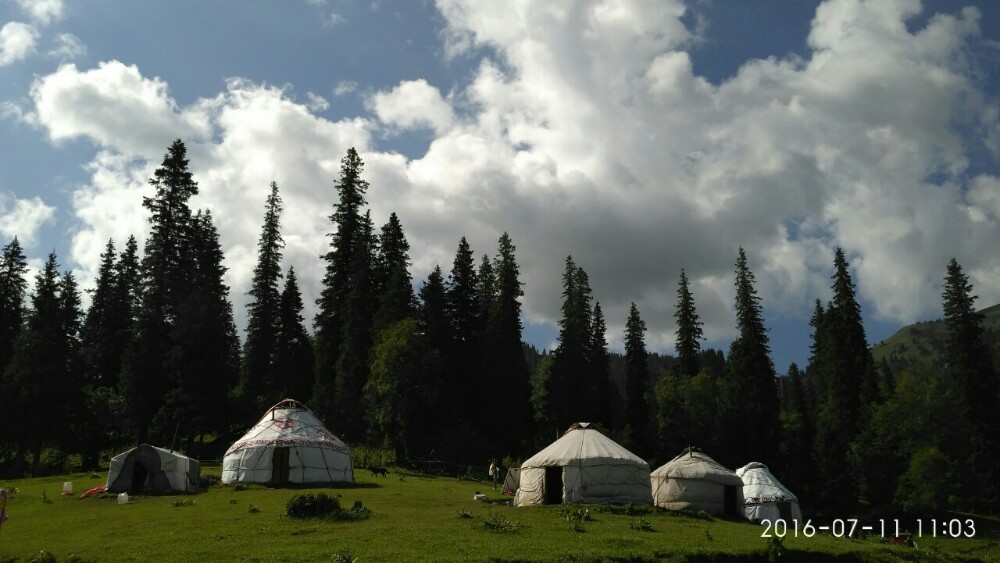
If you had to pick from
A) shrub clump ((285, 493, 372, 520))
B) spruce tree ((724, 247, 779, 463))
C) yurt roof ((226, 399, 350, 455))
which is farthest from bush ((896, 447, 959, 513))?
shrub clump ((285, 493, 372, 520))

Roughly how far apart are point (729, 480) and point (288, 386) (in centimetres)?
4236

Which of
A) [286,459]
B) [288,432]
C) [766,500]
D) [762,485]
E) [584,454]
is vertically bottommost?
[766,500]

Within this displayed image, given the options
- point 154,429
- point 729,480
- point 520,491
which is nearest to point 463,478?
point 520,491

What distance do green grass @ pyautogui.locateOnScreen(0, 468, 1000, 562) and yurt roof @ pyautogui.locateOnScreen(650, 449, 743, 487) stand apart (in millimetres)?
3276

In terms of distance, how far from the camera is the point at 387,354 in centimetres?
5347

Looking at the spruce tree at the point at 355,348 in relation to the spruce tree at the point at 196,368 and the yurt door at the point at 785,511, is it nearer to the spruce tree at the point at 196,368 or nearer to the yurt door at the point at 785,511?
the spruce tree at the point at 196,368

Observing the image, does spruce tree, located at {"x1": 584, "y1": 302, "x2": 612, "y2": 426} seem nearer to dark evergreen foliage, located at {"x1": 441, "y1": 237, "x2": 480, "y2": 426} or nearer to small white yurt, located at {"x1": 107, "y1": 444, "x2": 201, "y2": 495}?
dark evergreen foliage, located at {"x1": 441, "y1": 237, "x2": 480, "y2": 426}

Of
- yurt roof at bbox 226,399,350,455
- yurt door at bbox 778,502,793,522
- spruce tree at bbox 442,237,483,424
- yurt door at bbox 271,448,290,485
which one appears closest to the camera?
yurt door at bbox 271,448,290,485

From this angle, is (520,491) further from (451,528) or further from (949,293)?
(949,293)

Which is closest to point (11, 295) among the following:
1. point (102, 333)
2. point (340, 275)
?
point (102, 333)

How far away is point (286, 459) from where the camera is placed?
37.0 m

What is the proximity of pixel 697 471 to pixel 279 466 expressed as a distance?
20.7 m

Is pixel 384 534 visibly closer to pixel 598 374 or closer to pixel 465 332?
pixel 465 332

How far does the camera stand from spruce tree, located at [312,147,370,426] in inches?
2489
